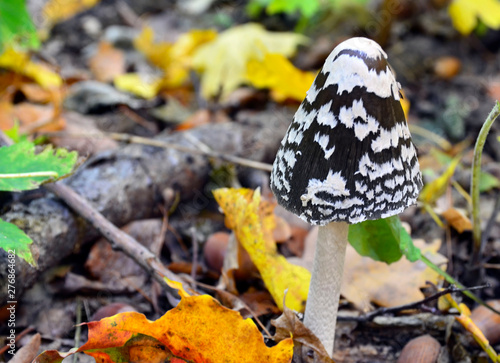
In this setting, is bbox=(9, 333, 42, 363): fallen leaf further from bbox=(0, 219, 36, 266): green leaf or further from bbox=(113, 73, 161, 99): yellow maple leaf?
bbox=(113, 73, 161, 99): yellow maple leaf

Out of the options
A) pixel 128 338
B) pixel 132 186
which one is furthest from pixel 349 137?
pixel 132 186

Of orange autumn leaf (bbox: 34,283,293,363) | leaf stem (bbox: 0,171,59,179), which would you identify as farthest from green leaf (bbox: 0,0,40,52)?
orange autumn leaf (bbox: 34,283,293,363)

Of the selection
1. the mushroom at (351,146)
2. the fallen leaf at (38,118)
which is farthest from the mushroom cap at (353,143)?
the fallen leaf at (38,118)

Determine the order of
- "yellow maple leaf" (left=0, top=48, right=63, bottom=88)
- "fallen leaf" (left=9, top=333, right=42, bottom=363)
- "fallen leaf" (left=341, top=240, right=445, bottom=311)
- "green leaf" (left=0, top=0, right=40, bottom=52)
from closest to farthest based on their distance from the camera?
"fallen leaf" (left=9, top=333, right=42, bottom=363) → "fallen leaf" (left=341, top=240, right=445, bottom=311) → "green leaf" (left=0, top=0, right=40, bottom=52) → "yellow maple leaf" (left=0, top=48, right=63, bottom=88)

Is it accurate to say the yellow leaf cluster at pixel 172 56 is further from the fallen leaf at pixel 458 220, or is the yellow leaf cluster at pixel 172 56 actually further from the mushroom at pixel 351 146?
the mushroom at pixel 351 146

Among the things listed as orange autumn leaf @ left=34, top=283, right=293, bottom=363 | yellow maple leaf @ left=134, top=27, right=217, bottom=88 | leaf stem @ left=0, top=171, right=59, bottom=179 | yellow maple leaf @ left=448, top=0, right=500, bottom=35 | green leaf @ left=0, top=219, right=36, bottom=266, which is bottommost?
orange autumn leaf @ left=34, top=283, right=293, bottom=363

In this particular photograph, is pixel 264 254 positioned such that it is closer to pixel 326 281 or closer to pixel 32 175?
pixel 326 281
